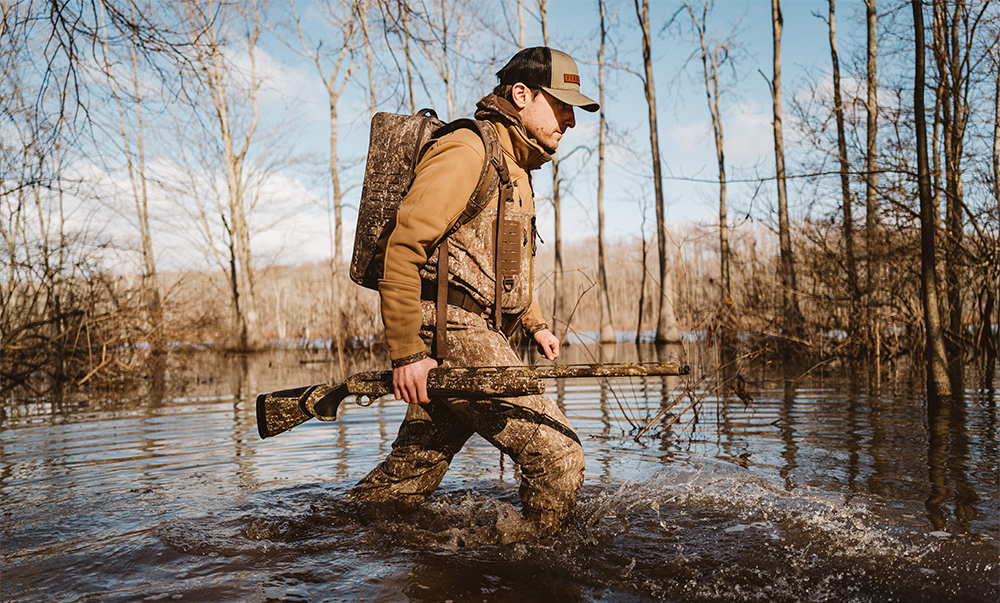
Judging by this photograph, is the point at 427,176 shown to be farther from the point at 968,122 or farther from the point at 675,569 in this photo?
the point at 968,122

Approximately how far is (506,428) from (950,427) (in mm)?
5095

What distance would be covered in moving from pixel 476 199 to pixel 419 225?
1.12 ft

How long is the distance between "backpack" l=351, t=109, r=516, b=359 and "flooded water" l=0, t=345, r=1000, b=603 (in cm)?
109

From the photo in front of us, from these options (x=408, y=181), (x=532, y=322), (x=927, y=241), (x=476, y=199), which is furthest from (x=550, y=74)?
(x=927, y=241)

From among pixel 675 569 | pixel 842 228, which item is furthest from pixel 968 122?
pixel 675 569

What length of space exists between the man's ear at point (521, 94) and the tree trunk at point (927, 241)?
565 cm

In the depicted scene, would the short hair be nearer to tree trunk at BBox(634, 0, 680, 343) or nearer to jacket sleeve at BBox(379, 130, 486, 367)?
jacket sleeve at BBox(379, 130, 486, 367)

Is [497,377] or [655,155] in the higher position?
[655,155]

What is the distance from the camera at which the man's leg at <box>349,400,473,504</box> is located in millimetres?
3637

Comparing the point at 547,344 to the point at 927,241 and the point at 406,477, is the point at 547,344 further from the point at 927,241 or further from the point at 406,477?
the point at 927,241

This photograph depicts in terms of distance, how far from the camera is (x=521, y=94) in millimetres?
3217

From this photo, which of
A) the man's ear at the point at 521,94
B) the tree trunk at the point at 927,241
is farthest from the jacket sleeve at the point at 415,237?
the tree trunk at the point at 927,241

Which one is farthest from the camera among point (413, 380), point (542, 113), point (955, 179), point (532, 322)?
point (955, 179)

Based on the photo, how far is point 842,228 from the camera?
12.3 metres
